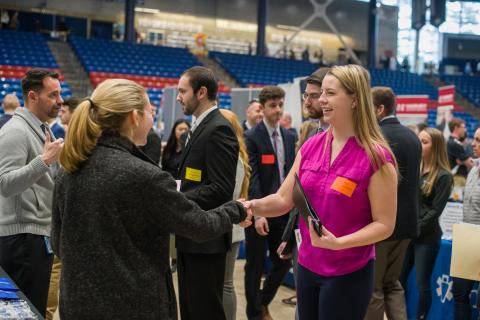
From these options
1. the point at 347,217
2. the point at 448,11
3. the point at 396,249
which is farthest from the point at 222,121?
the point at 448,11

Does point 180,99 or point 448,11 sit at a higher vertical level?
point 448,11

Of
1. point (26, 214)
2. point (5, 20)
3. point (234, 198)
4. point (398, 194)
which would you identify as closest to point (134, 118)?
point (26, 214)

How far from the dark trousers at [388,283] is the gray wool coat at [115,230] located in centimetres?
202

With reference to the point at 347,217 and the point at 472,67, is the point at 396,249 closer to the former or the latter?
the point at 347,217

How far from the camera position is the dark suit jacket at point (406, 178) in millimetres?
3402

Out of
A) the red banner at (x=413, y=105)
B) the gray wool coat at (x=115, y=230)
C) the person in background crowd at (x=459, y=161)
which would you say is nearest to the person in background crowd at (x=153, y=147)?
the person in background crowd at (x=459, y=161)

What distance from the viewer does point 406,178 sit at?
3.41 metres

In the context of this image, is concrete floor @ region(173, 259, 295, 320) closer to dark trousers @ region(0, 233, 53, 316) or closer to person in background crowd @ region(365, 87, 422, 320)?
person in background crowd @ region(365, 87, 422, 320)

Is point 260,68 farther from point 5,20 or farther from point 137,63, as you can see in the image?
point 5,20

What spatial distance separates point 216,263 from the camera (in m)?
2.89

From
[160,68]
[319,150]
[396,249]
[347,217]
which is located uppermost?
[160,68]

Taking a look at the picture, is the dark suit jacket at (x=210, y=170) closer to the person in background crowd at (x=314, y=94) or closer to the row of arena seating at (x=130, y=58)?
the person in background crowd at (x=314, y=94)

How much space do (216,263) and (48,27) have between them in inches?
880

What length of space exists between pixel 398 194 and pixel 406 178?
0.10m
